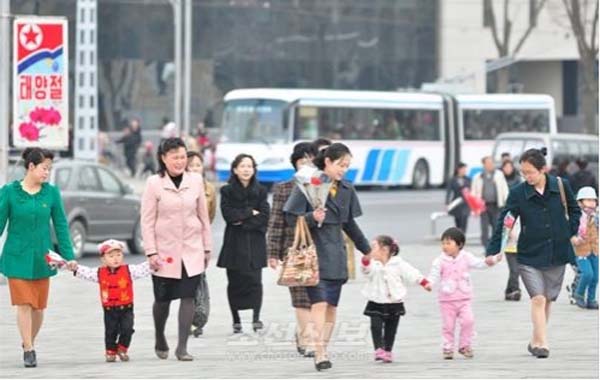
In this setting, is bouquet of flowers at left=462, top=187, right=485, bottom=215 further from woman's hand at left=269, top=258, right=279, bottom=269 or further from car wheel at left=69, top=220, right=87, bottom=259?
woman's hand at left=269, top=258, right=279, bottom=269

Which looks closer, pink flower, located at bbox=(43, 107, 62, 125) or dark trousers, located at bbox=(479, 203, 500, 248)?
pink flower, located at bbox=(43, 107, 62, 125)

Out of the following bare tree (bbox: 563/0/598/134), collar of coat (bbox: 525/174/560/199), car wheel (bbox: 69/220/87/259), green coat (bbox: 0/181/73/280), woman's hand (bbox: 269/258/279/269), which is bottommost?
car wheel (bbox: 69/220/87/259)

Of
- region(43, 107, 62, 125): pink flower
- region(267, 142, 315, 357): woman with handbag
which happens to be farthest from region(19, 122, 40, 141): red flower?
region(267, 142, 315, 357): woman with handbag

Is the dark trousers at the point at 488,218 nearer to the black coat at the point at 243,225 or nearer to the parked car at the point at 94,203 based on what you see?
the parked car at the point at 94,203

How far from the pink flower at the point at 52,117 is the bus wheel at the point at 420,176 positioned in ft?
105

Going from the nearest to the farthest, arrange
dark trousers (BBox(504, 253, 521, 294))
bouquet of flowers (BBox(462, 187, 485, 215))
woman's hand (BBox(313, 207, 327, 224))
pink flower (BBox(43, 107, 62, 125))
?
woman's hand (BBox(313, 207, 327, 224))
dark trousers (BBox(504, 253, 521, 294))
pink flower (BBox(43, 107, 62, 125))
bouquet of flowers (BBox(462, 187, 485, 215))

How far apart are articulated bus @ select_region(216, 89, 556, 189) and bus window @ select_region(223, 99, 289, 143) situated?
0.09ft

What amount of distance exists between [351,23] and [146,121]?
9.30m

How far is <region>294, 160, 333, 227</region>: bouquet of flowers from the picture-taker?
13.0 metres

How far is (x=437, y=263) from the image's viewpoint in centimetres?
1416

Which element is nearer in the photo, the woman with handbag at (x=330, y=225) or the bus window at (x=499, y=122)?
the woman with handbag at (x=330, y=225)

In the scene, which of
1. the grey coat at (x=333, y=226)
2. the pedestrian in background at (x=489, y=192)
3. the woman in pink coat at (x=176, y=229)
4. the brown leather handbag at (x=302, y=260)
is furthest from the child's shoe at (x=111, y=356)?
the pedestrian in background at (x=489, y=192)

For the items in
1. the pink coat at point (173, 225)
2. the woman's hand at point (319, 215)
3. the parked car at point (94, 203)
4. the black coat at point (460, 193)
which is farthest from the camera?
the black coat at point (460, 193)

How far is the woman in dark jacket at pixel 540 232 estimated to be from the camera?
45.6 feet
